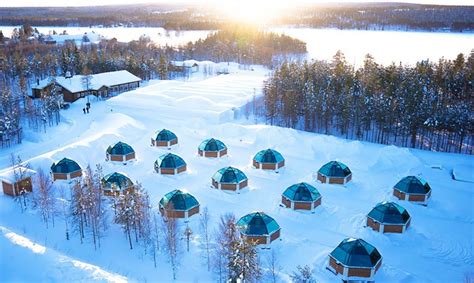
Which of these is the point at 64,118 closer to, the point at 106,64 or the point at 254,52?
the point at 106,64

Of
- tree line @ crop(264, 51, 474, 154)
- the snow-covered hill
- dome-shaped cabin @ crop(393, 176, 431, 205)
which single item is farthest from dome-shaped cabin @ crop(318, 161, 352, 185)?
tree line @ crop(264, 51, 474, 154)

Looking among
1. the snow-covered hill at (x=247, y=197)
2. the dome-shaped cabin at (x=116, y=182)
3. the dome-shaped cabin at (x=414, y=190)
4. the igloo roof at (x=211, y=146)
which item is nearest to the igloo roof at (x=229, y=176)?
the snow-covered hill at (x=247, y=197)

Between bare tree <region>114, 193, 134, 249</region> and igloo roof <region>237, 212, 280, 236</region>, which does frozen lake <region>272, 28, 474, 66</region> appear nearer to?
igloo roof <region>237, 212, 280, 236</region>

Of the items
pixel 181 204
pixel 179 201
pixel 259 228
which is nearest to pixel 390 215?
pixel 259 228

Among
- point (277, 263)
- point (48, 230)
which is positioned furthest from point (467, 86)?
point (48, 230)

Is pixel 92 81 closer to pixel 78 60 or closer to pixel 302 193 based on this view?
pixel 78 60
